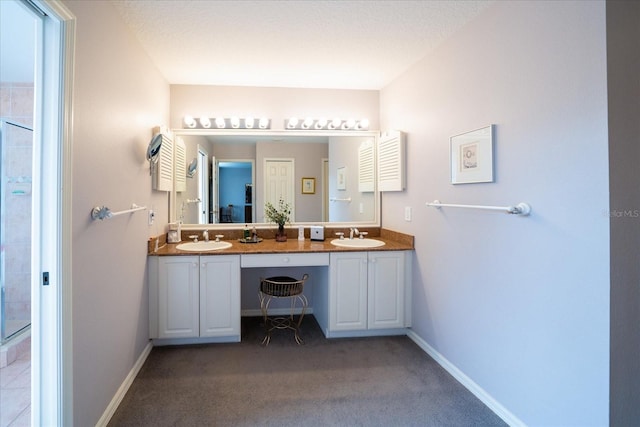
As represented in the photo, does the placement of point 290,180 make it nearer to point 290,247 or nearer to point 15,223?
point 290,247

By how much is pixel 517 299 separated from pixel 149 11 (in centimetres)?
263

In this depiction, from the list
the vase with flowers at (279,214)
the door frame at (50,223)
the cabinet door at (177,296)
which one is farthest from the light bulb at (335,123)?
the door frame at (50,223)

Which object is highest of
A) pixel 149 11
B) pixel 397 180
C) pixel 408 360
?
pixel 149 11

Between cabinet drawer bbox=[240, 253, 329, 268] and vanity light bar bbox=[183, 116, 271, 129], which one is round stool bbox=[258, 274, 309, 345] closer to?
cabinet drawer bbox=[240, 253, 329, 268]

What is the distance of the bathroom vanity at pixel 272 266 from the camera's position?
254 cm

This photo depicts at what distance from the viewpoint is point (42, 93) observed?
1.29 meters

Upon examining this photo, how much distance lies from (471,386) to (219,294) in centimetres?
189

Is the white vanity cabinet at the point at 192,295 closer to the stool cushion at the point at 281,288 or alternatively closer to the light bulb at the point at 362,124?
the stool cushion at the point at 281,288

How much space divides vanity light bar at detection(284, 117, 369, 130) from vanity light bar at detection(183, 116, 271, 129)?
0.78 feet

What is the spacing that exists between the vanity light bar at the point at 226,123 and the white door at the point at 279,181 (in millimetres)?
366

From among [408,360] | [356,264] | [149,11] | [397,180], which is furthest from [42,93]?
[408,360]

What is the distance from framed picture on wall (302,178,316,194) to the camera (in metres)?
3.26

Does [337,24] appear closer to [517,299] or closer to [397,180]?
[397,180]

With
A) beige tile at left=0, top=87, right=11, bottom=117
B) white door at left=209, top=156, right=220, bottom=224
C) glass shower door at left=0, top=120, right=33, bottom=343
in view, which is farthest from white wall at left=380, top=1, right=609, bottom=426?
beige tile at left=0, top=87, right=11, bottom=117
